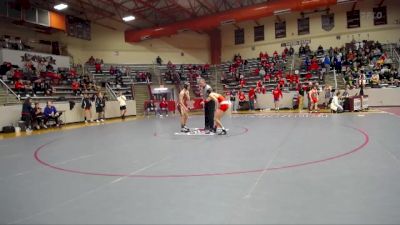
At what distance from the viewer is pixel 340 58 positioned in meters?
24.8

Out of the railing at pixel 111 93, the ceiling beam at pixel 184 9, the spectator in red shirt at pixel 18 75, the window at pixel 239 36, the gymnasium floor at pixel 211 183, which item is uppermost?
the ceiling beam at pixel 184 9

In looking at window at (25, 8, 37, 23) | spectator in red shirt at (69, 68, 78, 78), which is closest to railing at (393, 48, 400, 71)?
spectator in red shirt at (69, 68, 78, 78)

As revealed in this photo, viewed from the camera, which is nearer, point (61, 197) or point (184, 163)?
point (61, 197)

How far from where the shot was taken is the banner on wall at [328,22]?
93.8 feet

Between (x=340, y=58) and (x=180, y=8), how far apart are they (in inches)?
528

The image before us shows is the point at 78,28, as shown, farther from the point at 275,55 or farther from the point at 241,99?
the point at 275,55

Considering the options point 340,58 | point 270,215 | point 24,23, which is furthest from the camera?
point 340,58

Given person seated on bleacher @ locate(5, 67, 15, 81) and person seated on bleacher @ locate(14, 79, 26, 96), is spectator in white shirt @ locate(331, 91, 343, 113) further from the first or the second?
person seated on bleacher @ locate(5, 67, 15, 81)

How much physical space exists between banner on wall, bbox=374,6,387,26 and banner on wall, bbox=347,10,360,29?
1325 millimetres

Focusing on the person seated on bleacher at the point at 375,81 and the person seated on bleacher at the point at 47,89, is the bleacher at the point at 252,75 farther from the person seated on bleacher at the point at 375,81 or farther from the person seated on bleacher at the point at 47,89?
the person seated on bleacher at the point at 47,89

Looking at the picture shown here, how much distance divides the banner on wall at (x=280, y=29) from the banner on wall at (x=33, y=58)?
18581 millimetres

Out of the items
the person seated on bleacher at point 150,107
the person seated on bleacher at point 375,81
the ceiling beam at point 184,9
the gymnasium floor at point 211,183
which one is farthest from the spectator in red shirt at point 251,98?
A: the gymnasium floor at point 211,183

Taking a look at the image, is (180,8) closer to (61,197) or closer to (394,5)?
(394,5)

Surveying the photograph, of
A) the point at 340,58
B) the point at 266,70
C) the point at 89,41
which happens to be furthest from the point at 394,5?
the point at 89,41
